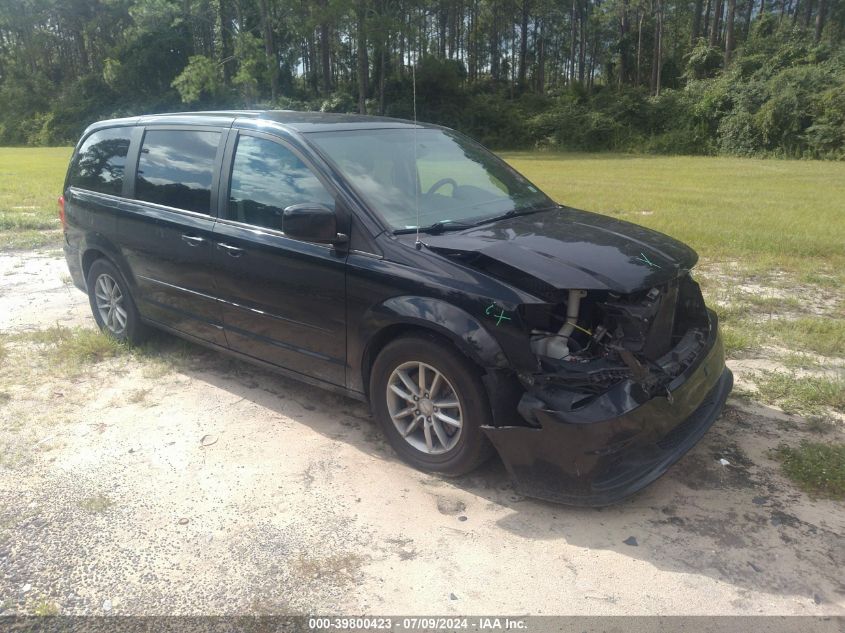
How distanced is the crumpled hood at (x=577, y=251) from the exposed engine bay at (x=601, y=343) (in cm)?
9

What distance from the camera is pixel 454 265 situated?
3.36 meters

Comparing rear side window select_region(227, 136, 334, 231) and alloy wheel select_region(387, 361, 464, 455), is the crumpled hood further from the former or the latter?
rear side window select_region(227, 136, 334, 231)

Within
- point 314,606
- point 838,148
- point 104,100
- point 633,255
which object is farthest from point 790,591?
point 104,100

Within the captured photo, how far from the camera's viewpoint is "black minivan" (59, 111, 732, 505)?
123 inches

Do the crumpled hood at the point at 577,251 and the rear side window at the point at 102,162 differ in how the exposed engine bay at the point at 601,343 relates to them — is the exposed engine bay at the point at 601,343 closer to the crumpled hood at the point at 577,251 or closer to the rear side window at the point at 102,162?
the crumpled hood at the point at 577,251

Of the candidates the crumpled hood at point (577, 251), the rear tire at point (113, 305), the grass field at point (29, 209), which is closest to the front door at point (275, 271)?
the crumpled hood at point (577, 251)

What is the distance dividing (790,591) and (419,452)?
1.80 metres

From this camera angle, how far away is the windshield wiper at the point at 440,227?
3711mm

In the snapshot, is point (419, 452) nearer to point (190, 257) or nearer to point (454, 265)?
point (454, 265)

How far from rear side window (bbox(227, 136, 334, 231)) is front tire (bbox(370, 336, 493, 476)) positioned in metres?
1.02

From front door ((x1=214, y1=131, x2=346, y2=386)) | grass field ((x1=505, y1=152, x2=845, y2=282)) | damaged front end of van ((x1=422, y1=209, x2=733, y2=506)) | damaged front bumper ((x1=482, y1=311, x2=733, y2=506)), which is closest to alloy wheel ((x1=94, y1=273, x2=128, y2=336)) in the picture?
front door ((x1=214, y1=131, x2=346, y2=386))

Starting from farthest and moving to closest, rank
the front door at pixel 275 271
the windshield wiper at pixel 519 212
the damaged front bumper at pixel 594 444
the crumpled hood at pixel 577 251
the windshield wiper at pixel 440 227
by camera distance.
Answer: the windshield wiper at pixel 519 212 < the front door at pixel 275 271 < the windshield wiper at pixel 440 227 < the crumpled hood at pixel 577 251 < the damaged front bumper at pixel 594 444

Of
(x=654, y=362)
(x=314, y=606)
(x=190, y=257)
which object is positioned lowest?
(x=314, y=606)

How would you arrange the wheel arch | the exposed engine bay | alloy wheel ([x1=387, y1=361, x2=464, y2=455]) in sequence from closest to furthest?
the exposed engine bay → alloy wheel ([x1=387, y1=361, x2=464, y2=455]) → the wheel arch
